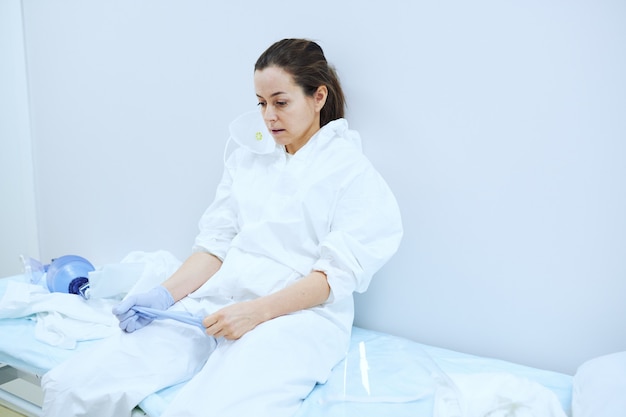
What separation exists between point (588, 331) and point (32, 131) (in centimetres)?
240

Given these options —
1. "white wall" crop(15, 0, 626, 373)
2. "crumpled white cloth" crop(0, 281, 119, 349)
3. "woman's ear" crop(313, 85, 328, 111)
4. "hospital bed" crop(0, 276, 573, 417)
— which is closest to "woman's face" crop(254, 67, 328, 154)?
"woman's ear" crop(313, 85, 328, 111)

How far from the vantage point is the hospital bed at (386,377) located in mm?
958

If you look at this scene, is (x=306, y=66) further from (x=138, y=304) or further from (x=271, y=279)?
(x=138, y=304)

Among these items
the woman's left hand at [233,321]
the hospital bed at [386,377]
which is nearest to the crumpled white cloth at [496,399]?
the hospital bed at [386,377]

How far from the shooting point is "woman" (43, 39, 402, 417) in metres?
0.97

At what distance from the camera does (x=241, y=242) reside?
1.28 metres

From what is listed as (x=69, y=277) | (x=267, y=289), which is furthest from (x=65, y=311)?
(x=267, y=289)

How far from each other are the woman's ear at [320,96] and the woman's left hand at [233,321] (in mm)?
608

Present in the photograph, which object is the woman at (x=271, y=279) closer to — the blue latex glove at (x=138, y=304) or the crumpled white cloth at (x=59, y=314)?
the blue latex glove at (x=138, y=304)

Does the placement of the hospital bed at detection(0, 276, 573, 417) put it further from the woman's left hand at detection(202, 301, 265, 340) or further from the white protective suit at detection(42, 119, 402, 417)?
the woman's left hand at detection(202, 301, 265, 340)

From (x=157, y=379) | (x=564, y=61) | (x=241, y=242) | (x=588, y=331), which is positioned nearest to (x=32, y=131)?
(x=241, y=242)

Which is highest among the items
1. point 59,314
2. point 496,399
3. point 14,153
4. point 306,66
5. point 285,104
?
point 306,66

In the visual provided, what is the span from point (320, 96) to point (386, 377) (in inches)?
30.2

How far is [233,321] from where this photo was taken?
1043 millimetres
